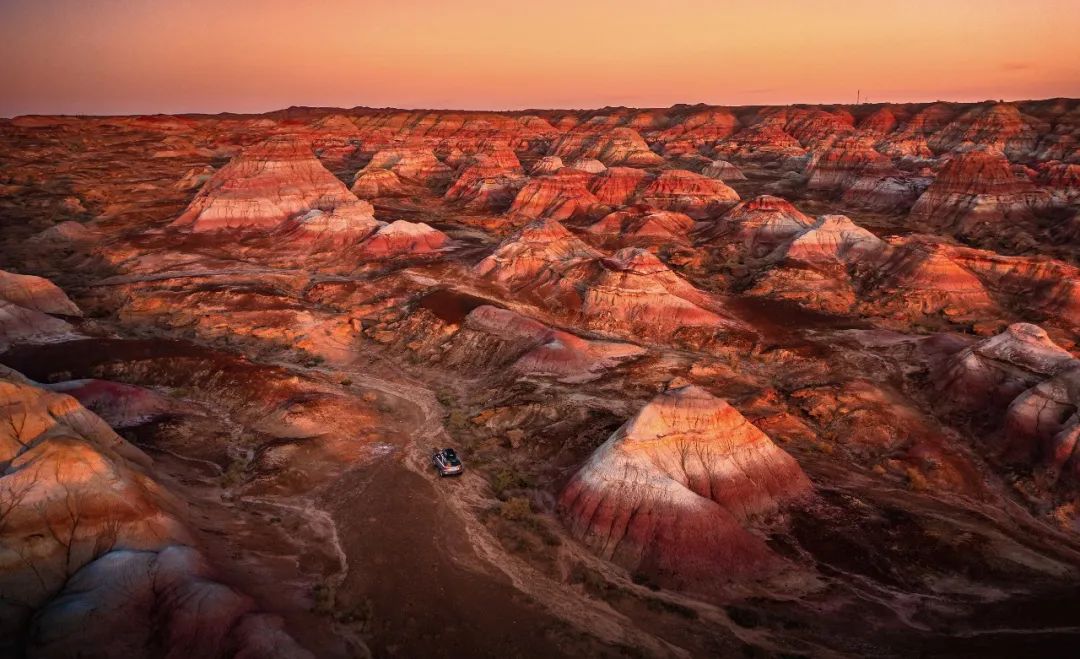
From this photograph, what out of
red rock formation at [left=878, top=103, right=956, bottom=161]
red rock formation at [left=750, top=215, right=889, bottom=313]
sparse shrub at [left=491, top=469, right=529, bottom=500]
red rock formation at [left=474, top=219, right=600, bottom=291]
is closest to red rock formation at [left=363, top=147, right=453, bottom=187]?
red rock formation at [left=474, top=219, right=600, bottom=291]

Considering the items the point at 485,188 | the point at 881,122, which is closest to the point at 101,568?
the point at 485,188

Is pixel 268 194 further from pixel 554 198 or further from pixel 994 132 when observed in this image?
pixel 994 132

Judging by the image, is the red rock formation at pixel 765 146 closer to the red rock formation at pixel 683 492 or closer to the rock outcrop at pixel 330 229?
the rock outcrop at pixel 330 229

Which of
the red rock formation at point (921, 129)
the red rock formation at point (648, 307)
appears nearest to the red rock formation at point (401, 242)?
the red rock formation at point (648, 307)

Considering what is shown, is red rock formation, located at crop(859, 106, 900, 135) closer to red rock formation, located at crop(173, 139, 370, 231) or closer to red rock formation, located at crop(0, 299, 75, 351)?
red rock formation, located at crop(173, 139, 370, 231)

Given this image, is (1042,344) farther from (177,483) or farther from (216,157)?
(216,157)

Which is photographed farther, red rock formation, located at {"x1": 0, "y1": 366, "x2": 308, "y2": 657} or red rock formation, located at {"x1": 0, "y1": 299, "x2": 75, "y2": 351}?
red rock formation, located at {"x1": 0, "y1": 299, "x2": 75, "y2": 351}
